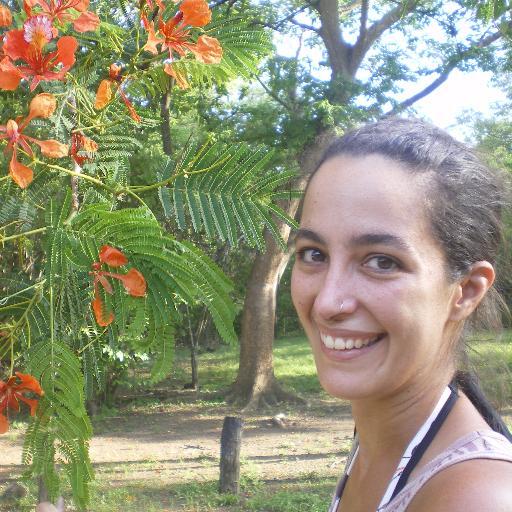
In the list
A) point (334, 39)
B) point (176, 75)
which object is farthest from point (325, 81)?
point (176, 75)

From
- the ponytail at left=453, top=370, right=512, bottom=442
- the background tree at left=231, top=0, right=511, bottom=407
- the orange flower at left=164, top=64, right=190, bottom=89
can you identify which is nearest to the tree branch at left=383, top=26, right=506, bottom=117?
the background tree at left=231, top=0, right=511, bottom=407

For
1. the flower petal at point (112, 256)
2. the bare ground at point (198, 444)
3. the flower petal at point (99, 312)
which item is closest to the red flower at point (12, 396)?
the flower petal at point (99, 312)

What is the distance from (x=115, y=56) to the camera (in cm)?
226

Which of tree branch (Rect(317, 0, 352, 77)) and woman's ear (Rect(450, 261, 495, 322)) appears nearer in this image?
woman's ear (Rect(450, 261, 495, 322))

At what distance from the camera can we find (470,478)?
36.1 inches

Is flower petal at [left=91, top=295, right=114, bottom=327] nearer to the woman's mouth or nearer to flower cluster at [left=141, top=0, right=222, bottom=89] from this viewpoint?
flower cluster at [left=141, top=0, right=222, bottom=89]

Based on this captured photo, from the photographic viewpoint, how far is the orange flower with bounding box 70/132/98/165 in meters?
1.94

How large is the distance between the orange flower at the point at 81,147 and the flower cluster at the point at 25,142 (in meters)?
0.22

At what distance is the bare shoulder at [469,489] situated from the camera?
2.81 feet

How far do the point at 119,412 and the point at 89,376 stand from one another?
9180 mm

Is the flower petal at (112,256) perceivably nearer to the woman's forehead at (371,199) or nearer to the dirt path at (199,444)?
the woman's forehead at (371,199)

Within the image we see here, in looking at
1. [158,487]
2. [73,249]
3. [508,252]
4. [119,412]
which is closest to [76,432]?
[73,249]

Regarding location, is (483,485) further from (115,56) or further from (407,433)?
(115,56)

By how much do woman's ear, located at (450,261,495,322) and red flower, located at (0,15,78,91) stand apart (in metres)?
1.00
